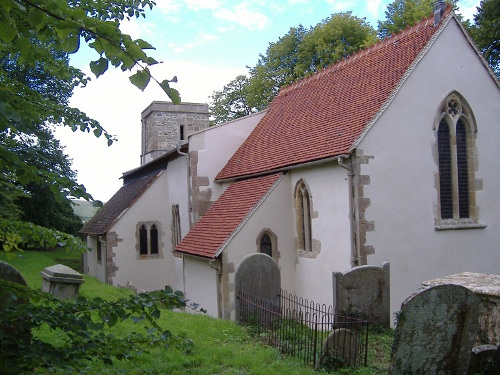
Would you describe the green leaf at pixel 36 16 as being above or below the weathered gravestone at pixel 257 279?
above

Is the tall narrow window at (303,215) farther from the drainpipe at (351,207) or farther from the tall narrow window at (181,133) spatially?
the tall narrow window at (181,133)

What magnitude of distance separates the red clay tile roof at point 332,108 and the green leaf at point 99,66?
983cm

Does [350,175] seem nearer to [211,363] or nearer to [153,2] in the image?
[211,363]

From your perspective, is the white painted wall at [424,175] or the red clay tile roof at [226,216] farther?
the red clay tile roof at [226,216]

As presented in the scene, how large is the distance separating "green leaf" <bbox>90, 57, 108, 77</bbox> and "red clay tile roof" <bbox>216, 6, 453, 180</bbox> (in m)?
9.83

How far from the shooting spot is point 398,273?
40.3 feet

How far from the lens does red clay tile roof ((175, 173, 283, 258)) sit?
46.5 feet

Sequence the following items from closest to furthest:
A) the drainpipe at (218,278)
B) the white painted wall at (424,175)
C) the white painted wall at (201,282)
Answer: the white painted wall at (424,175) → the drainpipe at (218,278) → the white painted wall at (201,282)

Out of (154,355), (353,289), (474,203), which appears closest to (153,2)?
(154,355)

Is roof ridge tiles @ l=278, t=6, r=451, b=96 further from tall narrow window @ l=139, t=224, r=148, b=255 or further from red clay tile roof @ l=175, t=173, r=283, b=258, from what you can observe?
tall narrow window @ l=139, t=224, r=148, b=255

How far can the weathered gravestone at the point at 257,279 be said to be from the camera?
11.1 meters

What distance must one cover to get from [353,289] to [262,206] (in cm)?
449

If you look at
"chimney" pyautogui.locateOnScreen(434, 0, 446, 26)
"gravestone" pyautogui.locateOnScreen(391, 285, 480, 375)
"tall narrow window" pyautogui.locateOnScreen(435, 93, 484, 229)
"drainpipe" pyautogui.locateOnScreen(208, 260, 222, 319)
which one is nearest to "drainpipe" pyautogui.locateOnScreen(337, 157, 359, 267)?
"tall narrow window" pyautogui.locateOnScreen(435, 93, 484, 229)

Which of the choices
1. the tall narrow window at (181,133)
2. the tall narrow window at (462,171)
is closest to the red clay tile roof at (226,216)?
the tall narrow window at (462,171)
